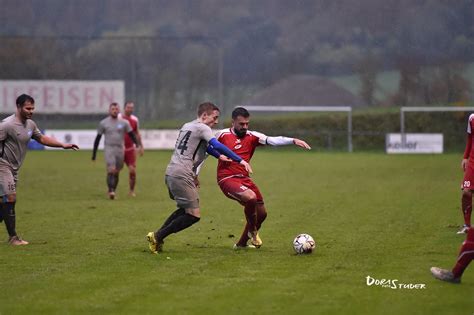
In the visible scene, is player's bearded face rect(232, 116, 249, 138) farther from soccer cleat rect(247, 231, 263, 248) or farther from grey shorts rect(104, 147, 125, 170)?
grey shorts rect(104, 147, 125, 170)

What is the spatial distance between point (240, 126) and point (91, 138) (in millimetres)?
34003

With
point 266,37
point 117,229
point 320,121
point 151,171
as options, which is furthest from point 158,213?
point 266,37

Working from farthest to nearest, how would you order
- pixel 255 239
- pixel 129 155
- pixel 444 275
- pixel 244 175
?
pixel 129 155
pixel 244 175
pixel 255 239
pixel 444 275

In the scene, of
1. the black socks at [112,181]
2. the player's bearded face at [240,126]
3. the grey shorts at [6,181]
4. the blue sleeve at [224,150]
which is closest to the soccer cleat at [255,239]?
the player's bearded face at [240,126]

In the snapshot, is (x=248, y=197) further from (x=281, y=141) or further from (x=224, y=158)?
(x=224, y=158)

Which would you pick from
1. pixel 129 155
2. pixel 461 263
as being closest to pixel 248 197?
pixel 461 263

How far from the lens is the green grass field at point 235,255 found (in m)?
8.66

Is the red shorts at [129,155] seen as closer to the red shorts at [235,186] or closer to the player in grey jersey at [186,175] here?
the red shorts at [235,186]

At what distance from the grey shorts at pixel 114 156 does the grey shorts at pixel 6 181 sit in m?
8.56

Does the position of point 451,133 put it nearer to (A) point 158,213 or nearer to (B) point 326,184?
(B) point 326,184

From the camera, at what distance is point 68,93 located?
49.0 m

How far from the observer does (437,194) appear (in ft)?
71.8

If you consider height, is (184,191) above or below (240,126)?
below

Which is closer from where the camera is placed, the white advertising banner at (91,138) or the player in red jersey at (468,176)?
the player in red jersey at (468,176)
